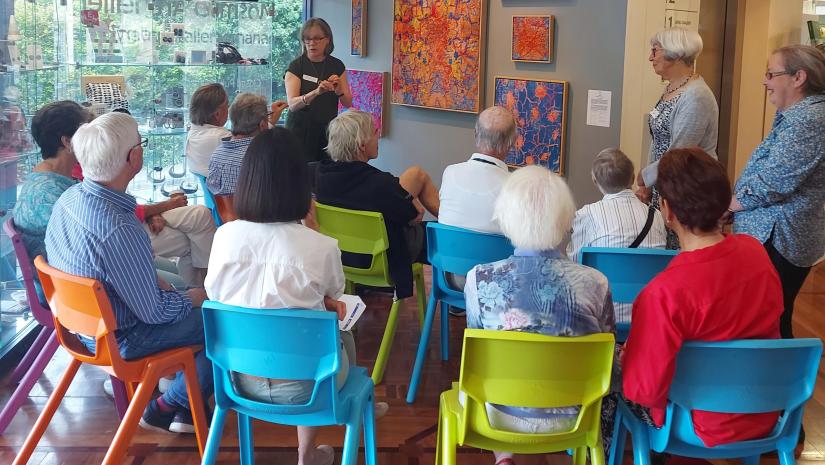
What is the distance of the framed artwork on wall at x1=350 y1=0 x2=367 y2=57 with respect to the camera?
7.61 metres

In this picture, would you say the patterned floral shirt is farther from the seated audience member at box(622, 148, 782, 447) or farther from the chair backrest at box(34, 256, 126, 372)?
the chair backrest at box(34, 256, 126, 372)

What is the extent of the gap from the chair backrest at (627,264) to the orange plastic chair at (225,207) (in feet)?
6.84

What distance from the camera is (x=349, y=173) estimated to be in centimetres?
398

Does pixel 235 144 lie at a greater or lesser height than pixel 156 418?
greater

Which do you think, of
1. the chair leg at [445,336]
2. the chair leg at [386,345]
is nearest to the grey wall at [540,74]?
the chair leg at [445,336]

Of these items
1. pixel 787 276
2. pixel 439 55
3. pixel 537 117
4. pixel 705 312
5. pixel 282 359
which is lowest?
pixel 282 359

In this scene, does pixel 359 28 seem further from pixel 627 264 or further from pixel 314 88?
pixel 627 264

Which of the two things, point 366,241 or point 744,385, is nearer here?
point 744,385

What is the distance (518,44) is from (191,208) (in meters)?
2.87

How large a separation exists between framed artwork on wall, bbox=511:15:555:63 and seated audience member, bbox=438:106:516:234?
2.03 m

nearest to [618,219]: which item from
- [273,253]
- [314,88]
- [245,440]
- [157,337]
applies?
[273,253]

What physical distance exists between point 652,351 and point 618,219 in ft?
3.71

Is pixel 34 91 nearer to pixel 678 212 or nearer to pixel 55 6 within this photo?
pixel 55 6

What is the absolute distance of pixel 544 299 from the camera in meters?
2.36
